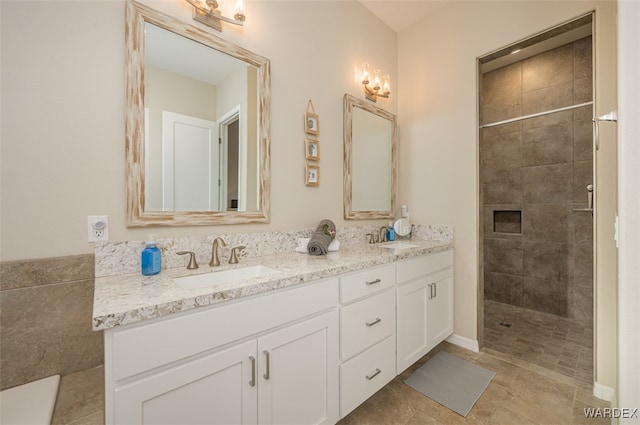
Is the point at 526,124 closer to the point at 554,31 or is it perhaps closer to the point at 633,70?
the point at 554,31

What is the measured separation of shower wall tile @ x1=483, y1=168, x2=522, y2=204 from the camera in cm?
307

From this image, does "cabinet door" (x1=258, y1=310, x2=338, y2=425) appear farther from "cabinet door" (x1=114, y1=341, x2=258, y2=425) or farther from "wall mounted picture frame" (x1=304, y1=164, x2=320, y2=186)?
"wall mounted picture frame" (x1=304, y1=164, x2=320, y2=186)

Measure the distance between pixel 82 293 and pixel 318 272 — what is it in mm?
982

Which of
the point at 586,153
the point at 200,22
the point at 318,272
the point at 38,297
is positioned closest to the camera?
the point at 38,297

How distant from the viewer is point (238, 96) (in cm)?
159

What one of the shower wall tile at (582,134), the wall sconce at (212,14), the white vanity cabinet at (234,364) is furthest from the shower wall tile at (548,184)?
the wall sconce at (212,14)

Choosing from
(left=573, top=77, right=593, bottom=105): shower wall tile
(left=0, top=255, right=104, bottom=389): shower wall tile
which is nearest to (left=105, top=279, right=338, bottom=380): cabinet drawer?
(left=0, top=255, right=104, bottom=389): shower wall tile

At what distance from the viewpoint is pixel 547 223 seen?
2877mm

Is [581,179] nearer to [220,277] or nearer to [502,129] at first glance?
[502,129]

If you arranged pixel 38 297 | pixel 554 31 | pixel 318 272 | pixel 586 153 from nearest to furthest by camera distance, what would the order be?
1. pixel 38 297
2. pixel 318 272
3. pixel 554 31
4. pixel 586 153

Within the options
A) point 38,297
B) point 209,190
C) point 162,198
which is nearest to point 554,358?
point 209,190

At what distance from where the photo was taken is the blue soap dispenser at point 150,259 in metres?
1.17

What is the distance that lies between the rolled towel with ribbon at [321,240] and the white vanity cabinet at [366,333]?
1.04ft

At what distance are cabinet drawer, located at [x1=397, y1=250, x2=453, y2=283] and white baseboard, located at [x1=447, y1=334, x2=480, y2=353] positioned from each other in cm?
62
